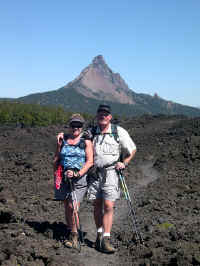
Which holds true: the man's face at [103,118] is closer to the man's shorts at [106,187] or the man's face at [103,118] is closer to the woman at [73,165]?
the woman at [73,165]

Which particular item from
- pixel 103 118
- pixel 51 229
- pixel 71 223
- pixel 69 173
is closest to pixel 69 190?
pixel 69 173

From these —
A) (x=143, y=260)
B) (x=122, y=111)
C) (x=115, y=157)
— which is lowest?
(x=143, y=260)

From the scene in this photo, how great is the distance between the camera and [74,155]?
18.4ft

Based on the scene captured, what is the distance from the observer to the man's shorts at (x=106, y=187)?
5.62 meters

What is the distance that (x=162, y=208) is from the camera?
886 centimetres

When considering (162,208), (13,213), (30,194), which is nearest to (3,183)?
(30,194)

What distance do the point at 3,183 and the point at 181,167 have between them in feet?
26.2

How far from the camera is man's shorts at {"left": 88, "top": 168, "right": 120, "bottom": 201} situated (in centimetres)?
562

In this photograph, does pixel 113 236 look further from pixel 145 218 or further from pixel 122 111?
pixel 122 111

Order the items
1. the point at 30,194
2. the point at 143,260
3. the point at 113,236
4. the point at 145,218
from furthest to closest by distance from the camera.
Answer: the point at 30,194 → the point at 145,218 → the point at 113,236 → the point at 143,260

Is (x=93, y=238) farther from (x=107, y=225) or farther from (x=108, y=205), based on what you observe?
(x=108, y=205)

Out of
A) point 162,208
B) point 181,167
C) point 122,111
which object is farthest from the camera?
point 122,111

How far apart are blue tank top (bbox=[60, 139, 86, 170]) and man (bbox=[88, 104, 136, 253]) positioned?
0.23 metres

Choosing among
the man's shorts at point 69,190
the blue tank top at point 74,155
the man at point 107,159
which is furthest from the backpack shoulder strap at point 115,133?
the man's shorts at point 69,190
